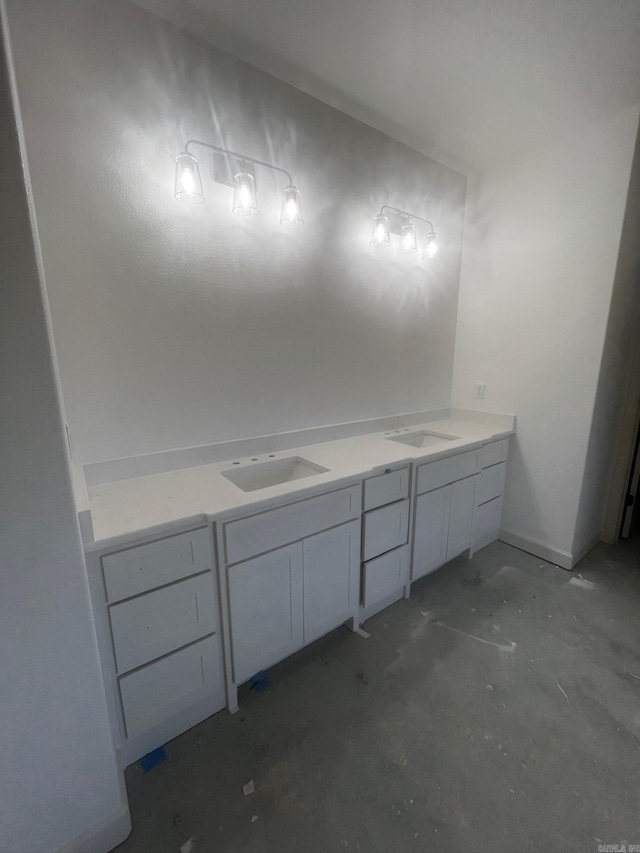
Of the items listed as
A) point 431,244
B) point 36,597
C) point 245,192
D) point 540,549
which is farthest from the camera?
point 540,549

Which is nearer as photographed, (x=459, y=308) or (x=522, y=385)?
(x=522, y=385)

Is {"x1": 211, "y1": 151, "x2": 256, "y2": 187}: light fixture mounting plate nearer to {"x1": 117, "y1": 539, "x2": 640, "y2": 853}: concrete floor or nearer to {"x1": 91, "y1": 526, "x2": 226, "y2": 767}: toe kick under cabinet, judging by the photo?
{"x1": 91, "y1": 526, "x2": 226, "y2": 767}: toe kick under cabinet

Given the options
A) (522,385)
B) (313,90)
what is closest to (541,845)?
(522,385)

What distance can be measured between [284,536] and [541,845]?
1.17 meters

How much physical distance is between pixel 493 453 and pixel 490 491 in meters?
0.27

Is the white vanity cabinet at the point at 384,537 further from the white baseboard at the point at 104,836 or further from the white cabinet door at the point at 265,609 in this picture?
the white baseboard at the point at 104,836

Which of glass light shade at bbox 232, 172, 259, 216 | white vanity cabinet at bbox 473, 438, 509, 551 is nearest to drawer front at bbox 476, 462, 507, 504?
white vanity cabinet at bbox 473, 438, 509, 551

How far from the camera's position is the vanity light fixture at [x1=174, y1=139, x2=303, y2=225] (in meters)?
1.37

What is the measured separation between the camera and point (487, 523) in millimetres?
2436

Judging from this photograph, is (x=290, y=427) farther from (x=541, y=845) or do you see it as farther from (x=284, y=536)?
(x=541, y=845)

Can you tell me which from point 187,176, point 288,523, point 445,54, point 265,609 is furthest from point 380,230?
point 265,609

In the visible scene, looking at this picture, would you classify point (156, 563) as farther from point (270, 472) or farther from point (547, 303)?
point (547, 303)

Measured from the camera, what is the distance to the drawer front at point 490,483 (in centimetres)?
228

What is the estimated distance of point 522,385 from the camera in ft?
7.83
